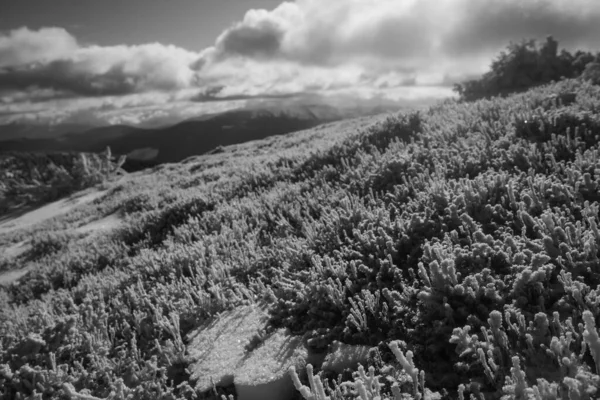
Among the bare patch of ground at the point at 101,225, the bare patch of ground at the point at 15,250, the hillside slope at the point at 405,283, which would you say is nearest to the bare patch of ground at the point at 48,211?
the bare patch of ground at the point at 15,250

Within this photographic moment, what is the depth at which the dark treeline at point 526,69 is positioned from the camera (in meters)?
19.2

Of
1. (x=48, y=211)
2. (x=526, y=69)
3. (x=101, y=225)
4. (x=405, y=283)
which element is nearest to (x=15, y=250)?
(x=101, y=225)

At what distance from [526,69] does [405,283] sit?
788 inches

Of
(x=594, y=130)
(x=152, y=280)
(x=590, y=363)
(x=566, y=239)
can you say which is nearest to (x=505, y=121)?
(x=594, y=130)

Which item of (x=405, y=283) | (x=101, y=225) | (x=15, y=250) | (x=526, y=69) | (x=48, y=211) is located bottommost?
(x=15, y=250)

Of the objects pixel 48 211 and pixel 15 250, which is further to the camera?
pixel 48 211

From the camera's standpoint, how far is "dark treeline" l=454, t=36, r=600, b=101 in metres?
19.2

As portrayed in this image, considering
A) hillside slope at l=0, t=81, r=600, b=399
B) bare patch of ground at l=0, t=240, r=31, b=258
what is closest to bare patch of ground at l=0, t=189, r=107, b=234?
bare patch of ground at l=0, t=240, r=31, b=258

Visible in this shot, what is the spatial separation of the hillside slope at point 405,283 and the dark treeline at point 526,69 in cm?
1081

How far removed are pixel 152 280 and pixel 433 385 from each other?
5.88 m

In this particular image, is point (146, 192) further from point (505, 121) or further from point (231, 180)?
point (505, 121)

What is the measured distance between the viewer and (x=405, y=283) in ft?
15.5

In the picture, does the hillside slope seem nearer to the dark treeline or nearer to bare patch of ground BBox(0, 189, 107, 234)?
the dark treeline

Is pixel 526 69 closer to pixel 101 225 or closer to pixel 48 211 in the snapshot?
pixel 101 225
